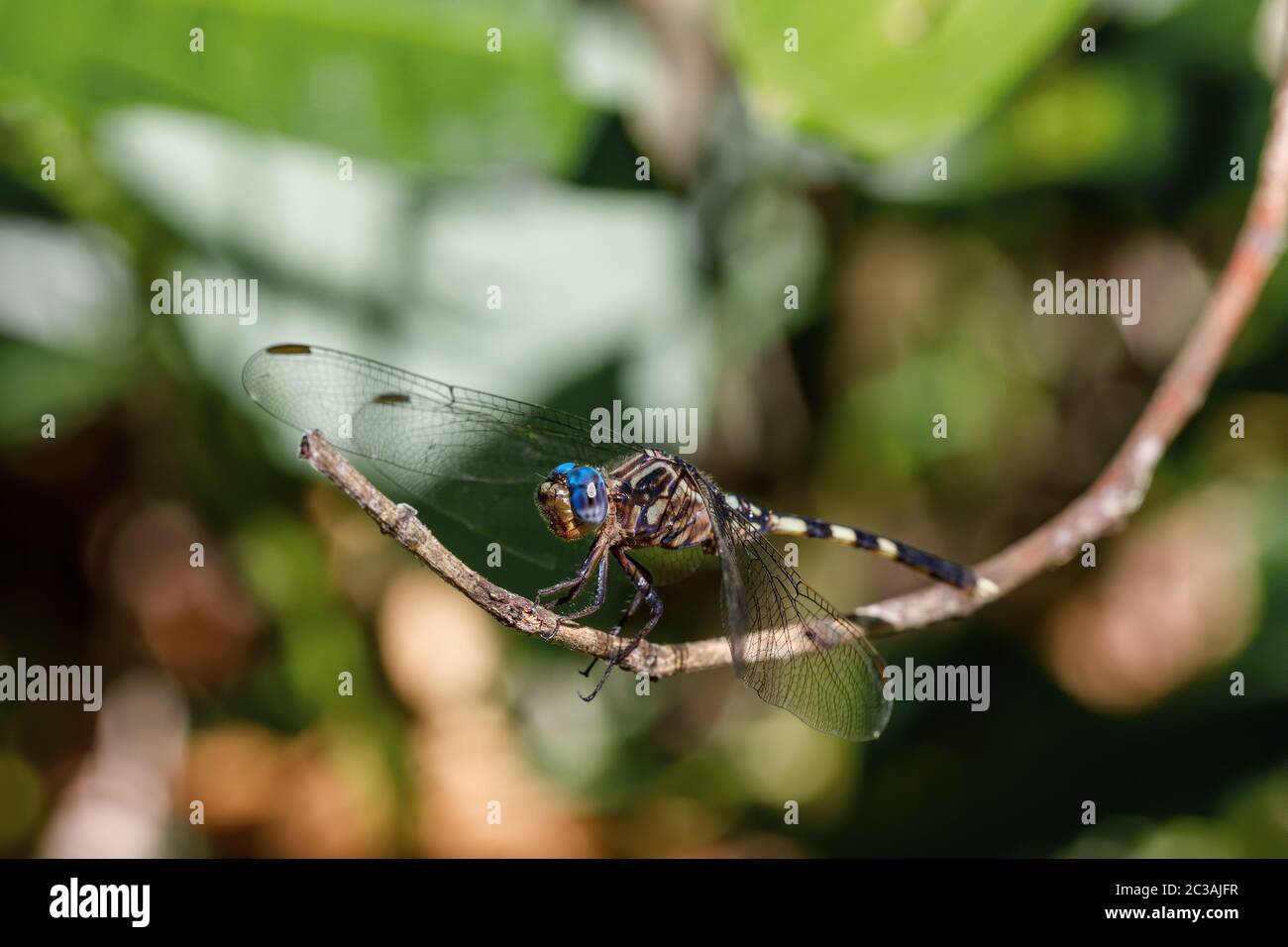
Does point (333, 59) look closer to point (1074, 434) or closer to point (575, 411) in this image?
point (575, 411)

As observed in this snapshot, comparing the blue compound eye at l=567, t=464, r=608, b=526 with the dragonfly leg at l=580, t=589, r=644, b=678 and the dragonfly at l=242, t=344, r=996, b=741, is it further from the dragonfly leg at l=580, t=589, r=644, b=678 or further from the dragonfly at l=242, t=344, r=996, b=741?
the dragonfly leg at l=580, t=589, r=644, b=678

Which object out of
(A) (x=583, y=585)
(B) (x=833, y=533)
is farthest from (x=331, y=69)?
(B) (x=833, y=533)

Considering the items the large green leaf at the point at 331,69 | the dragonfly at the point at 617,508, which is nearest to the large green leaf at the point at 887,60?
the large green leaf at the point at 331,69

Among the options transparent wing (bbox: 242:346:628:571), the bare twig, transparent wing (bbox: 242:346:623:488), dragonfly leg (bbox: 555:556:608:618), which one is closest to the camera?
the bare twig

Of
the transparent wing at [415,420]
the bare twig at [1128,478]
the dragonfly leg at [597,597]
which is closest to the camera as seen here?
the bare twig at [1128,478]

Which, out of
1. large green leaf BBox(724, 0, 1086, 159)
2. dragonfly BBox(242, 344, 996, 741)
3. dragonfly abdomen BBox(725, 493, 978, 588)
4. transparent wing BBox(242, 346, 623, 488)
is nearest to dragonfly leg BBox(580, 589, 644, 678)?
dragonfly BBox(242, 344, 996, 741)

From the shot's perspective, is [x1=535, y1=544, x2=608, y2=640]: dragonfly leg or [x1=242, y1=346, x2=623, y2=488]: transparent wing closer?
Result: [x1=535, y1=544, x2=608, y2=640]: dragonfly leg

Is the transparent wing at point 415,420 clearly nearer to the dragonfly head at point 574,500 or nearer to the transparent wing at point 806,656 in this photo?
the dragonfly head at point 574,500
